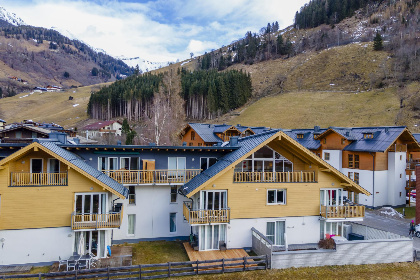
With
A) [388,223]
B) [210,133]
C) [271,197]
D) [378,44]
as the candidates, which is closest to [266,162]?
[271,197]

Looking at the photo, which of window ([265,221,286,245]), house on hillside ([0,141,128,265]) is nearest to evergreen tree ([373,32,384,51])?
window ([265,221,286,245])

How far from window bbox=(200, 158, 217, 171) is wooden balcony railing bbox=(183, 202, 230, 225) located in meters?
5.64

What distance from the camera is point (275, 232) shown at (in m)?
20.7

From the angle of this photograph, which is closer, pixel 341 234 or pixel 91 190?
pixel 91 190

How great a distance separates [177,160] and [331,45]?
439 feet

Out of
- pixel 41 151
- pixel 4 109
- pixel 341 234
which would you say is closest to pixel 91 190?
pixel 41 151

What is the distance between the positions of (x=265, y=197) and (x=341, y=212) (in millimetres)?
5646

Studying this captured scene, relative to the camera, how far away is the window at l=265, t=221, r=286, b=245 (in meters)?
20.7

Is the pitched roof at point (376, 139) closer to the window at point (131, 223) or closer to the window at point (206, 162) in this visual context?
the window at point (206, 162)

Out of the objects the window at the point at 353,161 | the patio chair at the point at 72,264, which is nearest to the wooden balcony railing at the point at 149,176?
the patio chair at the point at 72,264

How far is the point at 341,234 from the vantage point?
21.8m

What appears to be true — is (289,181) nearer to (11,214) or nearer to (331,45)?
(11,214)

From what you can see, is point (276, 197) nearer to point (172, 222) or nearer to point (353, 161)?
point (172, 222)

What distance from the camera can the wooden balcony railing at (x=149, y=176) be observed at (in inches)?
873
